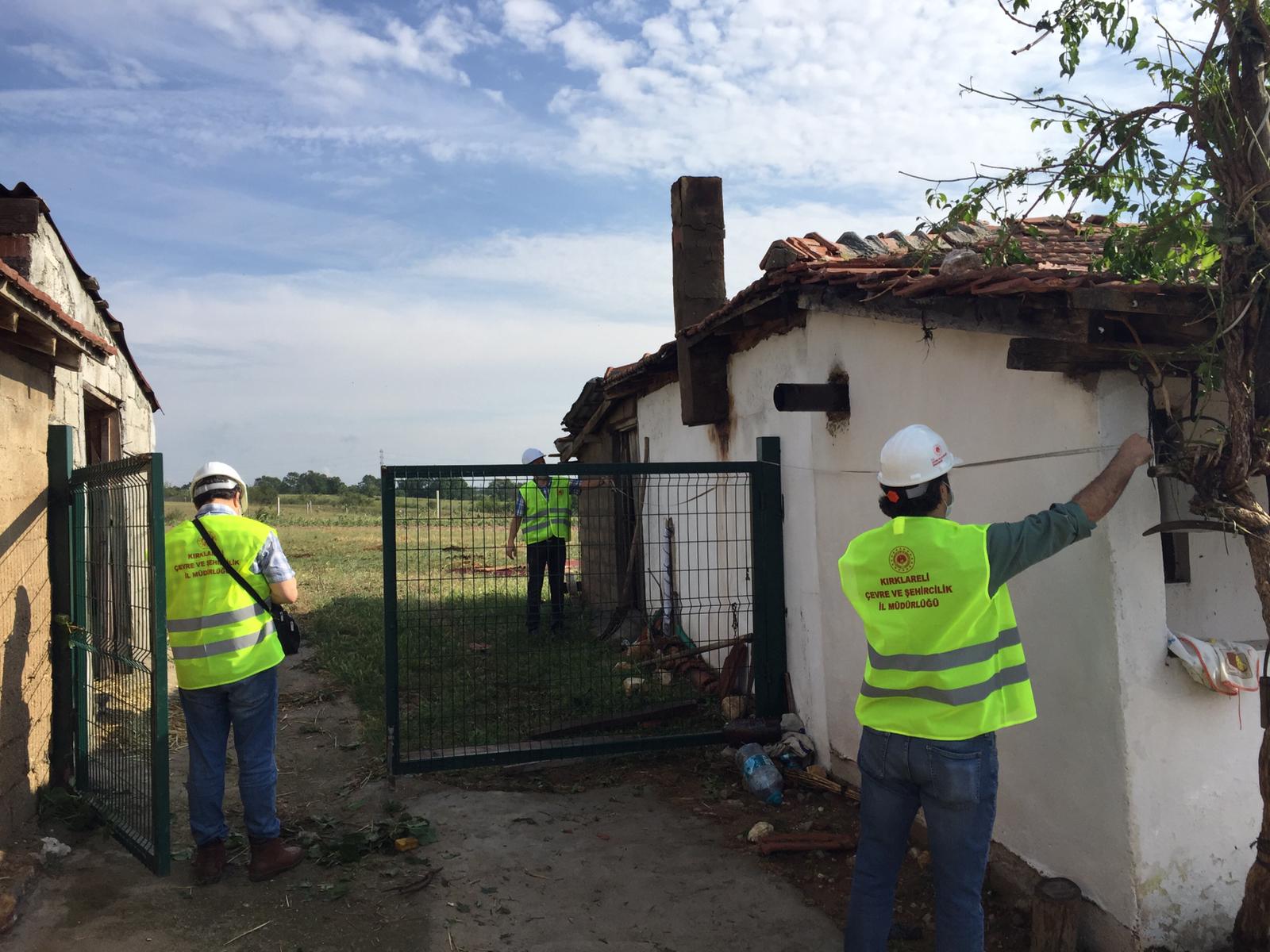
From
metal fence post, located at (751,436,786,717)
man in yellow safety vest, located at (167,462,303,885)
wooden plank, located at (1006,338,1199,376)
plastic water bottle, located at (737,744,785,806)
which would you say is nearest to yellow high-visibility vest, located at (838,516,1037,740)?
wooden plank, located at (1006,338,1199,376)

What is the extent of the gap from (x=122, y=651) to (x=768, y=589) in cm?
397

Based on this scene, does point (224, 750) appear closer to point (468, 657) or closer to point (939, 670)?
point (939, 670)

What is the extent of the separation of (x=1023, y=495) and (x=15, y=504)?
16.6 feet

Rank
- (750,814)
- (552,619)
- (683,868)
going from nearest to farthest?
(683,868) → (750,814) → (552,619)

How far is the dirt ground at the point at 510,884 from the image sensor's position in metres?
3.97

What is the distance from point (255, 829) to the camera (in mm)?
4523

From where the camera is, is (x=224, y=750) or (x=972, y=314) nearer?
(x=972, y=314)

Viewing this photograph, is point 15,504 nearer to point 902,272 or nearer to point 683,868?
point 683,868

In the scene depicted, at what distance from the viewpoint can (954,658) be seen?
3.00 metres

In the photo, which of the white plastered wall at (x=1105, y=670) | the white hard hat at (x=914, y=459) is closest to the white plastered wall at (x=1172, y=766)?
the white plastered wall at (x=1105, y=670)

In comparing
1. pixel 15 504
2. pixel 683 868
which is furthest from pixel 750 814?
pixel 15 504

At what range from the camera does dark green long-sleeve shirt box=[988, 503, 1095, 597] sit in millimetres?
2994

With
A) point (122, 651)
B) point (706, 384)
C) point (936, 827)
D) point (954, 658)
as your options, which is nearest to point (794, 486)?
point (706, 384)

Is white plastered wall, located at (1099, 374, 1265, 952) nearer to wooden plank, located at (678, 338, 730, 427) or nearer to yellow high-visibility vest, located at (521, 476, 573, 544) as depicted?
wooden plank, located at (678, 338, 730, 427)
